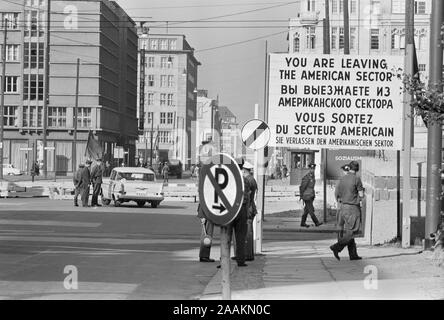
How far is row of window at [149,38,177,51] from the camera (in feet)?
543

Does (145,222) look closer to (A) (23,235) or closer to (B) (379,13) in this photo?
(A) (23,235)

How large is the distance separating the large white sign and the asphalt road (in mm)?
3307

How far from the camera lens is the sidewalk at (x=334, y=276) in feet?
34.4

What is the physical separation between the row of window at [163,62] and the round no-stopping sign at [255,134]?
5720 inches

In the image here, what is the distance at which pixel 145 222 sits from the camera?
25.0 m

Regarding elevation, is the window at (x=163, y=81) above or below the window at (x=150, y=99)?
above

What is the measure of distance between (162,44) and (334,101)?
15133 cm

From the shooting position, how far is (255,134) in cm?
1600

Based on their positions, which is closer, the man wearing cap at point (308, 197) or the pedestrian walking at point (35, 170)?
the man wearing cap at point (308, 197)

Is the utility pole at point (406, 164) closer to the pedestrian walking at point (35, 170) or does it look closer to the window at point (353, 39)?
the pedestrian walking at point (35, 170)

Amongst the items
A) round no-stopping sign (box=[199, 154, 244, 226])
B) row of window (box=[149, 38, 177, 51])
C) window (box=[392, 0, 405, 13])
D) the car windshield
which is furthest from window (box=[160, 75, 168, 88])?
round no-stopping sign (box=[199, 154, 244, 226])

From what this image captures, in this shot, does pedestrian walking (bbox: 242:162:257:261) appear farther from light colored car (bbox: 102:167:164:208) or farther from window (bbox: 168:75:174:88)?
window (bbox: 168:75:174:88)

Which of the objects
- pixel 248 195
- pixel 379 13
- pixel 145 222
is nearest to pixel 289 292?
pixel 248 195

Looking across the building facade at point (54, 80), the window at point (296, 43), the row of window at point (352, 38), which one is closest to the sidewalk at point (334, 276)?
the row of window at point (352, 38)
